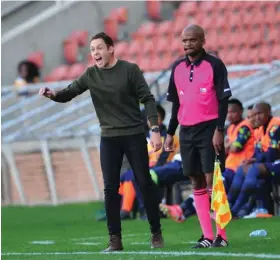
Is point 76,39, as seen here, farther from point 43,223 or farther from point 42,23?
point 43,223

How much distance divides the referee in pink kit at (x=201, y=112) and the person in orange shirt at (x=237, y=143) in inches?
157

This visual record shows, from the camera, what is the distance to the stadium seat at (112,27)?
24219 mm

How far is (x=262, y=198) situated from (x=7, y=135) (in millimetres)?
7245

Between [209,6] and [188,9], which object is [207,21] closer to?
[209,6]

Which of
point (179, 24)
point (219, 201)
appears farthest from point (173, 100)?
point (179, 24)

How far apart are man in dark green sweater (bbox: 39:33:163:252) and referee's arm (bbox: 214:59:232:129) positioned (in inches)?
20.9

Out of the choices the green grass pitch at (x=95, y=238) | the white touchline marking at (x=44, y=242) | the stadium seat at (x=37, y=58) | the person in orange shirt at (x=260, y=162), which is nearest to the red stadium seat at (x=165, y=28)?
the stadium seat at (x=37, y=58)

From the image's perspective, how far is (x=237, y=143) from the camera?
13484 millimetres

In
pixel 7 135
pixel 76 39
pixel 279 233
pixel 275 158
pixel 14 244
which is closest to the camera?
pixel 279 233

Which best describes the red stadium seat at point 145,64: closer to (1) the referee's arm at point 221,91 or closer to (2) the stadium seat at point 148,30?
(2) the stadium seat at point 148,30

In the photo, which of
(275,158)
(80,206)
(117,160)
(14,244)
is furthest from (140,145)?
(80,206)


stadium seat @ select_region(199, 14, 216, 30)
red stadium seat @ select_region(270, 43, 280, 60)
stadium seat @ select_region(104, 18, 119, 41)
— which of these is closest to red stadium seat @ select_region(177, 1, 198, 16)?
stadium seat @ select_region(199, 14, 216, 30)

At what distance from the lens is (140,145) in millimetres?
9234

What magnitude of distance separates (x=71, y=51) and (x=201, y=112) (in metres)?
14.8
